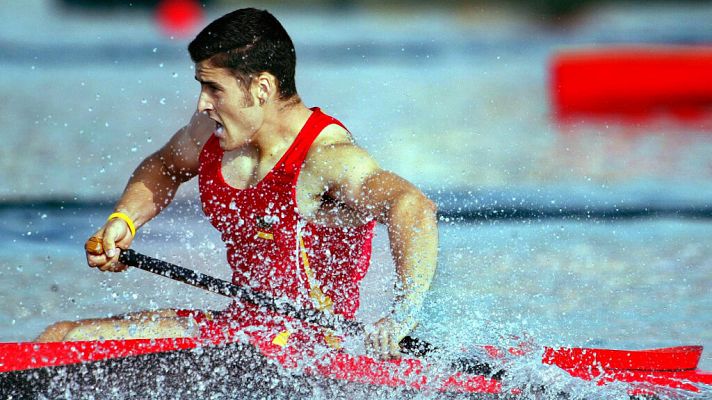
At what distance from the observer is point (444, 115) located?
12.2m

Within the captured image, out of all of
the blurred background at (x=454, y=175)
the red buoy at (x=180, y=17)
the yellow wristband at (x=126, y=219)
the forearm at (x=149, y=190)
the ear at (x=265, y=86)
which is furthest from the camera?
the red buoy at (x=180, y=17)

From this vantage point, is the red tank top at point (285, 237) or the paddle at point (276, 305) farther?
the red tank top at point (285, 237)

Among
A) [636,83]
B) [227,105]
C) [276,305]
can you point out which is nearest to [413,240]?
[276,305]

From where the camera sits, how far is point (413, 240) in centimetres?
381

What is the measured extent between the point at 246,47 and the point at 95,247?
0.87 m

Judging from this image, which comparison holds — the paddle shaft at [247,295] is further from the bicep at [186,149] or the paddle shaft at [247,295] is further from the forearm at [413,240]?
the bicep at [186,149]

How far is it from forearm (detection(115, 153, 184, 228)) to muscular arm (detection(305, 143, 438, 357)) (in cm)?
75

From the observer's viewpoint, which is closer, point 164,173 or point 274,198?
point 274,198

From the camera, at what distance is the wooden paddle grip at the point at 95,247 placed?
4043 mm

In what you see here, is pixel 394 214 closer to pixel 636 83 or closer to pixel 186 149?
pixel 186 149

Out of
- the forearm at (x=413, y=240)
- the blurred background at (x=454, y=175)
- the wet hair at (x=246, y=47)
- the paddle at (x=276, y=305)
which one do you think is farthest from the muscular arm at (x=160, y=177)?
the blurred background at (x=454, y=175)

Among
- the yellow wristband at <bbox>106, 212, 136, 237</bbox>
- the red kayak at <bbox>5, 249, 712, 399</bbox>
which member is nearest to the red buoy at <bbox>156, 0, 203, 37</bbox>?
the yellow wristband at <bbox>106, 212, 136, 237</bbox>

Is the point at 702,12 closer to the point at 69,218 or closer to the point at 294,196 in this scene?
the point at 69,218

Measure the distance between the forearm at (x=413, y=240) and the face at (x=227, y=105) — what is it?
60 centimetres
